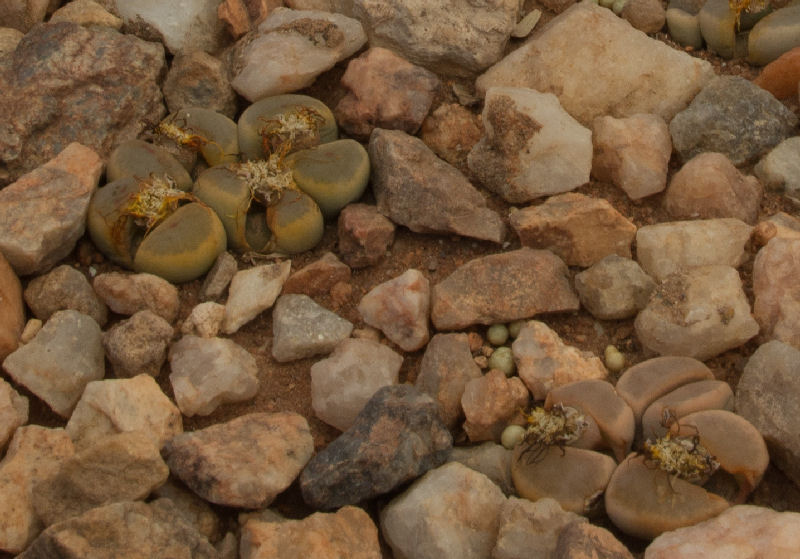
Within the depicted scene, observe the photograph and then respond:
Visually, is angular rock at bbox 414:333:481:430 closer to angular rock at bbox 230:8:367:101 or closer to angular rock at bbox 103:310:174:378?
angular rock at bbox 103:310:174:378

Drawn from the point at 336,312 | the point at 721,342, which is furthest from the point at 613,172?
the point at 336,312

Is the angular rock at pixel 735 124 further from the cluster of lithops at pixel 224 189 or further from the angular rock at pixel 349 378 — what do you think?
the angular rock at pixel 349 378

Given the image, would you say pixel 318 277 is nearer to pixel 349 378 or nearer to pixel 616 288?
pixel 349 378

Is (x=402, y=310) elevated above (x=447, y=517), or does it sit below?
above

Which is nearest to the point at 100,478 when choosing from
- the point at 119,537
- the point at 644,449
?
the point at 119,537

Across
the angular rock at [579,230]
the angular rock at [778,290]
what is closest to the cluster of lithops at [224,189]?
the angular rock at [579,230]

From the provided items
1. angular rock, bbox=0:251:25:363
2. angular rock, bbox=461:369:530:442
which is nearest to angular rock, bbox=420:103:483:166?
angular rock, bbox=461:369:530:442
